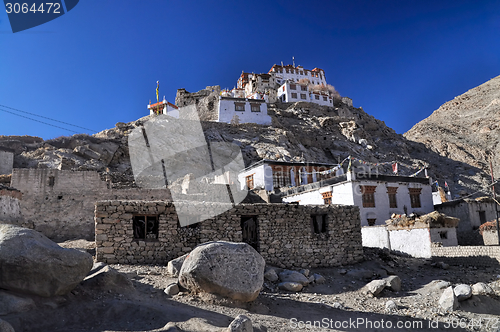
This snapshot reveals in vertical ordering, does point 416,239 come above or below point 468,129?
below

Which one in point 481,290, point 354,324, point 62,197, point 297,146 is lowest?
point 354,324

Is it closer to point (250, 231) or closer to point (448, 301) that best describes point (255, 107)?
point (250, 231)

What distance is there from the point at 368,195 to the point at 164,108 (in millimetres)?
44397

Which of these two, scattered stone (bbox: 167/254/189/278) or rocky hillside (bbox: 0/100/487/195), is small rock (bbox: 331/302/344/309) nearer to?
scattered stone (bbox: 167/254/189/278)

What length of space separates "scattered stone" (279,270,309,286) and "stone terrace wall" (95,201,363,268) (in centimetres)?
104

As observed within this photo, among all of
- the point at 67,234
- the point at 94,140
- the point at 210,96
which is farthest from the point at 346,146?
the point at 67,234

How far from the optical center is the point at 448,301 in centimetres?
978

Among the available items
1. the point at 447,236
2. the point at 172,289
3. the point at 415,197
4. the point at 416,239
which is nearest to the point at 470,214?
the point at 415,197

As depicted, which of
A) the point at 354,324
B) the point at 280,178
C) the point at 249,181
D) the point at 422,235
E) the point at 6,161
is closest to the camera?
the point at 354,324

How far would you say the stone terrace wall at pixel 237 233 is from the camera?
410 inches

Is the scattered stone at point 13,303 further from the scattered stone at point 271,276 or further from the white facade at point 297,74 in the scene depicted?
the white facade at point 297,74

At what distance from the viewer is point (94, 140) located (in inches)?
1545

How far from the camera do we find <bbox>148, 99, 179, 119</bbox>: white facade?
58938 millimetres

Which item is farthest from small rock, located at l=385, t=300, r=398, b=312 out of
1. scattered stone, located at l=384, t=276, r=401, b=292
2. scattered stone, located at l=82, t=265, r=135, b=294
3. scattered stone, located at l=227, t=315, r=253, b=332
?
scattered stone, located at l=82, t=265, r=135, b=294
